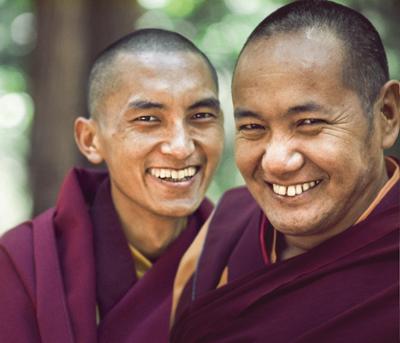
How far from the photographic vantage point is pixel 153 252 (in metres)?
3.63

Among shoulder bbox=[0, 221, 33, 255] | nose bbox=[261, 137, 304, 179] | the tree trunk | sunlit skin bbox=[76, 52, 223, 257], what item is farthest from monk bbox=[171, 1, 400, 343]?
the tree trunk

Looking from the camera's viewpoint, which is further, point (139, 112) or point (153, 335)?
point (139, 112)

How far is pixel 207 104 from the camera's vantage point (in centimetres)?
342

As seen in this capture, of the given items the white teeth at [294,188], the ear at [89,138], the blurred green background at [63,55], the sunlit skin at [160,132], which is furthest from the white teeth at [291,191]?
the blurred green background at [63,55]

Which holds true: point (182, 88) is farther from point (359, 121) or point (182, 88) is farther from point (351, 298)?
point (351, 298)

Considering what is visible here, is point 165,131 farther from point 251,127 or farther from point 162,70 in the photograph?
point 251,127

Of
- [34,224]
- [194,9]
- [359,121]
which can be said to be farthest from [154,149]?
[194,9]

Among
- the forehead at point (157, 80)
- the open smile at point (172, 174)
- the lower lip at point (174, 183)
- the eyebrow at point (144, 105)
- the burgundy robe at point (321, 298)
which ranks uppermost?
the forehead at point (157, 80)

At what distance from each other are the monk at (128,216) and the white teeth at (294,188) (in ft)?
2.53

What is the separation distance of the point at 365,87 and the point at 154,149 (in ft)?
3.91

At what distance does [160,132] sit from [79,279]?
0.78 meters

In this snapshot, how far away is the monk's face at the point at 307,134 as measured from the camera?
2.47m

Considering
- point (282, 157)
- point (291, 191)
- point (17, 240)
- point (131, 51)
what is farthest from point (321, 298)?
point (131, 51)

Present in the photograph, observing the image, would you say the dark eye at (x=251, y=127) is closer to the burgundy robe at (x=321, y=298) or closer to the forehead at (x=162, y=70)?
the burgundy robe at (x=321, y=298)
